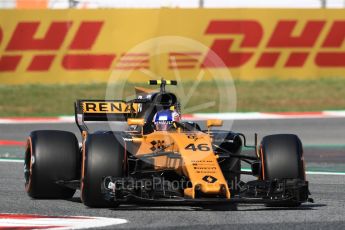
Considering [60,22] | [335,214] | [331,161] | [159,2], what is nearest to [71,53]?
[60,22]

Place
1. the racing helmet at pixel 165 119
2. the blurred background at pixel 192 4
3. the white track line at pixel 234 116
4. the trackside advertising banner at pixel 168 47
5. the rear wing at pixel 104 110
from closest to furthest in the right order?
the racing helmet at pixel 165 119 → the rear wing at pixel 104 110 → the white track line at pixel 234 116 → the trackside advertising banner at pixel 168 47 → the blurred background at pixel 192 4

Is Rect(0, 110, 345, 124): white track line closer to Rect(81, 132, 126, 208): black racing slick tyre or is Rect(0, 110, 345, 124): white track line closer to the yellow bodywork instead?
the yellow bodywork

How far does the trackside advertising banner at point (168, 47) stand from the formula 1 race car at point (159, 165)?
1252 centimetres

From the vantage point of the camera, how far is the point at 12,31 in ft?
76.0

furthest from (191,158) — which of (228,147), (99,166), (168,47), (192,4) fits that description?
(192,4)

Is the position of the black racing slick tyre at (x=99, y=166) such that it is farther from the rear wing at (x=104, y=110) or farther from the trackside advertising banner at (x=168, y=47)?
the trackside advertising banner at (x=168, y=47)

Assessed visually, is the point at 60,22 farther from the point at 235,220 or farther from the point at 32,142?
the point at 235,220

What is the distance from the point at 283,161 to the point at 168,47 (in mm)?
14677

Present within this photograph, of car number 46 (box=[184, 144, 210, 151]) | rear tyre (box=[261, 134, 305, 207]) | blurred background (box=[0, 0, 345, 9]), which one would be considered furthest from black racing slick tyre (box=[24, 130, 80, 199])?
blurred background (box=[0, 0, 345, 9])

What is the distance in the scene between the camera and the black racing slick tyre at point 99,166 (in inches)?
369

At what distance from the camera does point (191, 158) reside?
31.3 ft

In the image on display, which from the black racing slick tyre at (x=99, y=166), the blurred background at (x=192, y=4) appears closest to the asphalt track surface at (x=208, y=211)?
the black racing slick tyre at (x=99, y=166)

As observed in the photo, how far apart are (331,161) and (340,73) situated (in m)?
9.81

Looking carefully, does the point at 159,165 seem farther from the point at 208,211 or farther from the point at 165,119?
the point at 208,211
